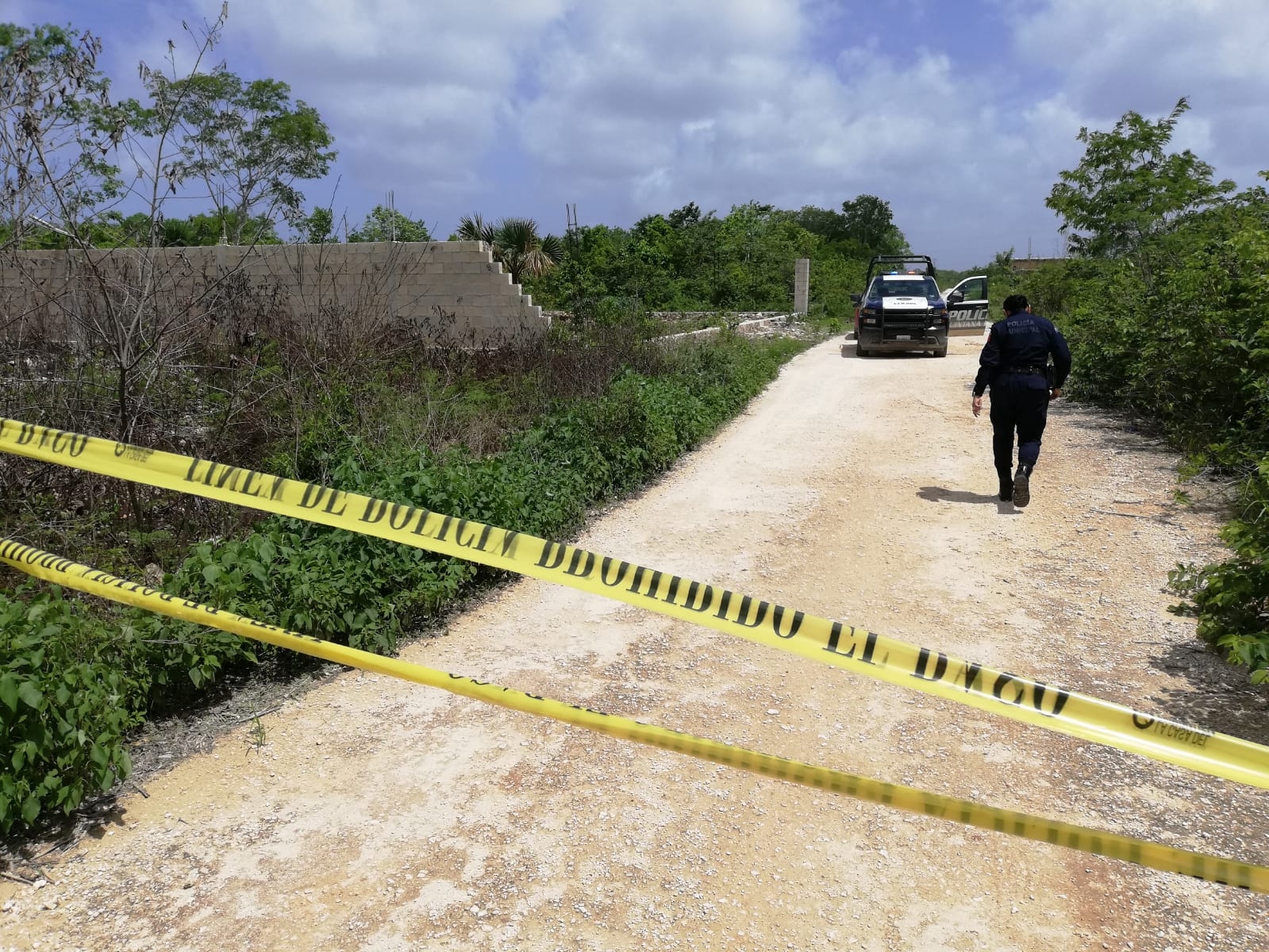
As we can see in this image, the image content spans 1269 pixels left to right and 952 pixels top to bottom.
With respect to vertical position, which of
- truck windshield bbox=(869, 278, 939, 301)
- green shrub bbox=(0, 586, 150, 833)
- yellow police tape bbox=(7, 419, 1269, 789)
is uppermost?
truck windshield bbox=(869, 278, 939, 301)

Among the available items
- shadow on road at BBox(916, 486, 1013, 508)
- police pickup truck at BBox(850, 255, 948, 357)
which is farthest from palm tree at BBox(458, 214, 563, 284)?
shadow on road at BBox(916, 486, 1013, 508)

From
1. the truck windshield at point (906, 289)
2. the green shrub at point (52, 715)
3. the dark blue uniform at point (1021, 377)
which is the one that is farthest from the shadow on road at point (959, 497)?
the truck windshield at point (906, 289)

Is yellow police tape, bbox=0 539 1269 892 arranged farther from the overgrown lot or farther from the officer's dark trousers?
the officer's dark trousers

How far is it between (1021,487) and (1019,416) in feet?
2.00

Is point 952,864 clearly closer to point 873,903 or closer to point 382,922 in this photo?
point 873,903

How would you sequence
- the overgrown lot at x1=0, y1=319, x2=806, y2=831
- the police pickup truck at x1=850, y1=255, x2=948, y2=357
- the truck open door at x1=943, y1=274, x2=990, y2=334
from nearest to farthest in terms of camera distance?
the overgrown lot at x1=0, y1=319, x2=806, y2=831, the police pickup truck at x1=850, y1=255, x2=948, y2=357, the truck open door at x1=943, y1=274, x2=990, y2=334

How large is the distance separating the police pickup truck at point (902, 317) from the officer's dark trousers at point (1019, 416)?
11898 millimetres

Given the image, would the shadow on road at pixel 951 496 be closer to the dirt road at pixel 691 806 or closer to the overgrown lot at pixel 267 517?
the dirt road at pixel 691 806

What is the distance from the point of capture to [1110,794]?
329 centimetres

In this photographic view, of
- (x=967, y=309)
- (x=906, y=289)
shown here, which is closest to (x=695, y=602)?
(x=906, y=289)

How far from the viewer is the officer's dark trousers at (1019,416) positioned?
7145 mm

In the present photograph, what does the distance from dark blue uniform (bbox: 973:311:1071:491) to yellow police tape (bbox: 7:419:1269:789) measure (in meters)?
5.15

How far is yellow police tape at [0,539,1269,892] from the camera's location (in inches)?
80.8

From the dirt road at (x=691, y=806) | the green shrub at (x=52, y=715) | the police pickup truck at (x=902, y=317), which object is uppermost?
the police pickup truck at (x=902, y=317)
